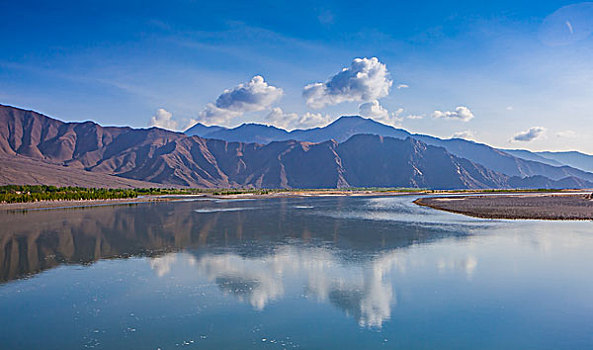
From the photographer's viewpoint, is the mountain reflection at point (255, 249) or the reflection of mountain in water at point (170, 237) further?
the reflection of mountain in water at point (170, 237)

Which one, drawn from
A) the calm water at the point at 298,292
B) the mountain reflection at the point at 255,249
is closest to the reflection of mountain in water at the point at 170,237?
the mountain reflection at the point at 255,249

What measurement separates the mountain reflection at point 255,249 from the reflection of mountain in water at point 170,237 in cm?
7

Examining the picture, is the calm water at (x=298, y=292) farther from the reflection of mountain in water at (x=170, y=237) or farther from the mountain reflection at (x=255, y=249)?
the reflection of mountain in water at (x=170, y=237)

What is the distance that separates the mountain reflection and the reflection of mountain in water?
72 millimetres

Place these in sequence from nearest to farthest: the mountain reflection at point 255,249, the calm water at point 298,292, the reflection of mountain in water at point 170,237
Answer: the calm water at point 298,292 → the mountain reflection at point 255,249 → the reflection of mountain in water at point 170,237

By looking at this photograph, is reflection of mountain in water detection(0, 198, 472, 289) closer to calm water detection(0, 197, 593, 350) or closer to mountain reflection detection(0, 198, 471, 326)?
mountain reflection detection(0, 198, 471, 326)

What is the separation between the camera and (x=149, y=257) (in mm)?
29922

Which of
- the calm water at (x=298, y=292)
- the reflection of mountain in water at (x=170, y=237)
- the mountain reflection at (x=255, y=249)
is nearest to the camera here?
the calm water at (x=298, y=292)

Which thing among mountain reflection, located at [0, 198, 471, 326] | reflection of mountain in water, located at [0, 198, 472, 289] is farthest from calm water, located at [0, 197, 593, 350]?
reflection of mountain in water, located at [0, 198, 472, 289]

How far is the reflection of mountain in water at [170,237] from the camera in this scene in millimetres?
30797

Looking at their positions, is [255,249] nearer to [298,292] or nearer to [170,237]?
[170,237]

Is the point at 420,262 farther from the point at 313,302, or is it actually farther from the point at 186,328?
the point at 186,328

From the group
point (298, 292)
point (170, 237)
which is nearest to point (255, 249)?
point (170, 237)

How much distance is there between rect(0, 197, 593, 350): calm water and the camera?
48.9 ft
